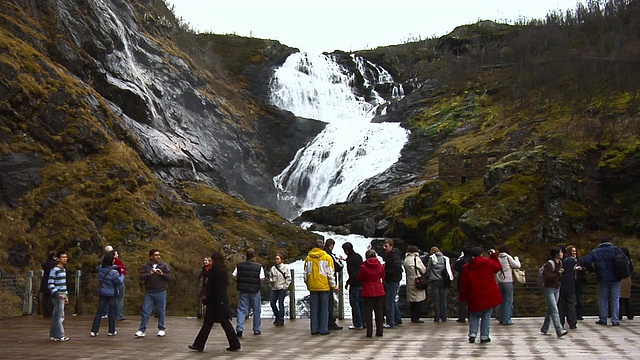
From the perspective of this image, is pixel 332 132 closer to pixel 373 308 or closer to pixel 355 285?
pixel 355 285

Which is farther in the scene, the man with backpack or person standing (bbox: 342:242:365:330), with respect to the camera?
person standing (bbox: 342:242:365:330)

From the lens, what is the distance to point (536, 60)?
65250mm

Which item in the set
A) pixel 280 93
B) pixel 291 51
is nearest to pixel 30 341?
pixel 280 93

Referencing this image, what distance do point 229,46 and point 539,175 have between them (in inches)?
2753

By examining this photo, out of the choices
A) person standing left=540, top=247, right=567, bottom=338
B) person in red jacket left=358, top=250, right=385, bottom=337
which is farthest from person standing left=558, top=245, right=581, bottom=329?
person in red jacket left=358, top=250, right=385, bottom=337

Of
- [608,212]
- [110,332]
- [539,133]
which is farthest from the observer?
[539,133]

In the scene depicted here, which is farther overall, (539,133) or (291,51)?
(291,51)

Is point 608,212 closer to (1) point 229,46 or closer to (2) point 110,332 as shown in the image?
(2) point 110,332

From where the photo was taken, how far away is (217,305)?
1162 centimetres

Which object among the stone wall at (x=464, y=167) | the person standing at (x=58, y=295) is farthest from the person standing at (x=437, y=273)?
the stone wall at (x=464, y=167)

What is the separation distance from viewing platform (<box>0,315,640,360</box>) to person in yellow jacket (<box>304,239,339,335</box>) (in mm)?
435

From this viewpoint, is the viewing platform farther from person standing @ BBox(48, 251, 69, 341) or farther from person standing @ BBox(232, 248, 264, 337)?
person standing @ BBox(232, 248, 264, 337)

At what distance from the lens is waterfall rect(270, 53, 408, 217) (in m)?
55.4

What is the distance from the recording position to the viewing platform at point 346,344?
36.7 feet
